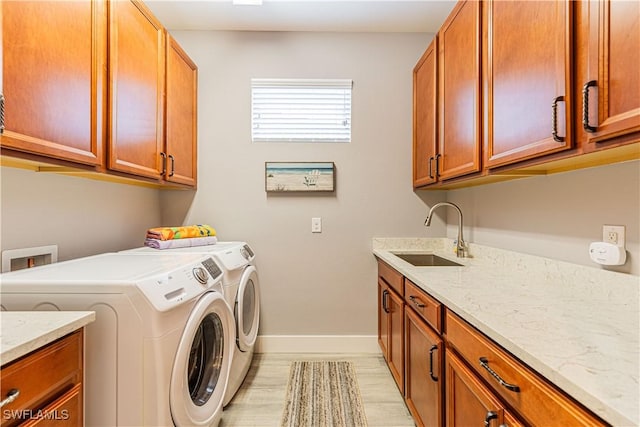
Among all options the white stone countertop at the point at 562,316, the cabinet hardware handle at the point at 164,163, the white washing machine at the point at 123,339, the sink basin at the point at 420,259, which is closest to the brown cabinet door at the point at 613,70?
the white stone countertop at the point at 562,316

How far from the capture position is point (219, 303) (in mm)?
1394

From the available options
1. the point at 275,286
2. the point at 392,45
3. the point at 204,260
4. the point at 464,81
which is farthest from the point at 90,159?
the point at 392,45

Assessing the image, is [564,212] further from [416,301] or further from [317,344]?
[317,344]

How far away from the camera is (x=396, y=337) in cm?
184

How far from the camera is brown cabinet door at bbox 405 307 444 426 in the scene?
46.5 inches

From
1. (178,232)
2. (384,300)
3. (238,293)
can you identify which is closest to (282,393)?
(238,293)

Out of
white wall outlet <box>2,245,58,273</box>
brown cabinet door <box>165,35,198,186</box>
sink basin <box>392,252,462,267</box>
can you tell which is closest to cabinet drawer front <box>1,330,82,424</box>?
white wall outlet <box>2,245,58,273</box>

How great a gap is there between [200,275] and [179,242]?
76 cm

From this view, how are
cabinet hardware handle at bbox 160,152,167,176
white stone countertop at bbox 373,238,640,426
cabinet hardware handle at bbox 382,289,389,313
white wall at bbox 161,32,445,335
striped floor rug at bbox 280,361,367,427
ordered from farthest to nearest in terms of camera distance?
white wall at bbox 161,32,445,335 < cabinet hardware handle at bbox 382,289,389,313 < cabinet hardware handle at bbox 160,152,167,176 < striped floor rug at bbox 280,361,367,427 < white stone countertop at bbox 373,238,640,426

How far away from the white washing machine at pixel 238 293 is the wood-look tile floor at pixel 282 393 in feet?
0.30

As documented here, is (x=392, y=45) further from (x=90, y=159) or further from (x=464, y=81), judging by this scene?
(x=90, y=159)

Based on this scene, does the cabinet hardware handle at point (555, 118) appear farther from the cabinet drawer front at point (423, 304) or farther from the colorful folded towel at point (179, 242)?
the colorful folded towel at point (179, 242)

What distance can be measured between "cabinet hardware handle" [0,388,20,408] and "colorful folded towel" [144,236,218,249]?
126 cm

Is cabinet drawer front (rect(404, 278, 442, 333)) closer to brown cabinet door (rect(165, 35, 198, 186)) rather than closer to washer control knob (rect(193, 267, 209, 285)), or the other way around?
washer control knob (rect(193, 267, 209, 285))
